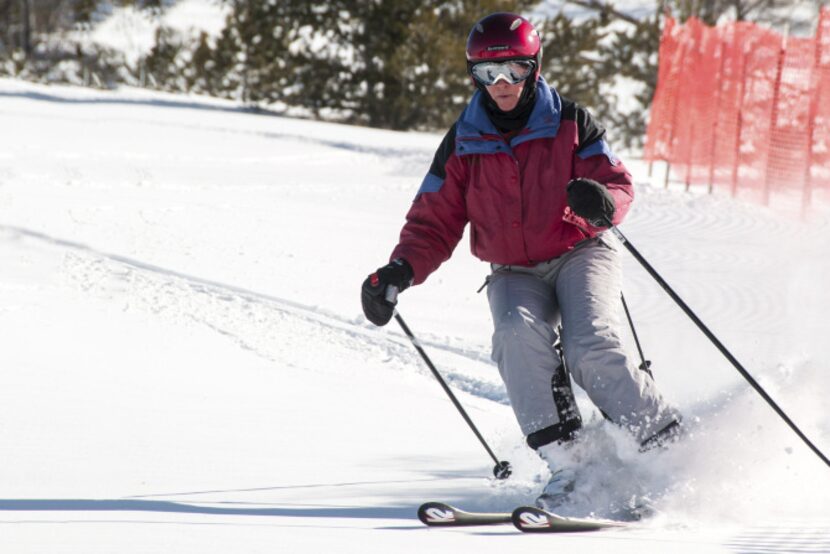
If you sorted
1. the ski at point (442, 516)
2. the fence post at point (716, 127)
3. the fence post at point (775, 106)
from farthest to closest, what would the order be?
the fence post at point (716, 127) < the fence post at point (775, 106) < the ski at point (442, 516)

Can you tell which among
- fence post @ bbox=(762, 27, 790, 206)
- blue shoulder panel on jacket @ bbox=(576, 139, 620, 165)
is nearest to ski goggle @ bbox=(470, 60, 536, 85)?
blue shoulder panel on jacket @ bbox=(576, 139, 620, 165)

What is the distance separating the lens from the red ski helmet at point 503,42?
368cm

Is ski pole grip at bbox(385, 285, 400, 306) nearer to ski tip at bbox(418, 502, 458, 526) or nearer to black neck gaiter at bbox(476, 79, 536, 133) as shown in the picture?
black neck gaiter at bbox(476, 79, 536, 133)

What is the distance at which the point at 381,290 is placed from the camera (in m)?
3.75

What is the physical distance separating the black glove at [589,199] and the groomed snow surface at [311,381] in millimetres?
663

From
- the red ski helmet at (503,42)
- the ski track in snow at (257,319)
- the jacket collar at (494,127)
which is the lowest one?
the ski track in snow at (257,319)

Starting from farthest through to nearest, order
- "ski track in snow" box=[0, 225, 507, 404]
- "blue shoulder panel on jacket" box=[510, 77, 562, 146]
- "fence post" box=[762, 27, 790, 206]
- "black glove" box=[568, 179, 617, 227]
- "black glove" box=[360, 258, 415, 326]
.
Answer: "fence post" box=[762, 27, 790, 206] → "ski track in snow" box=[0, 225, 507, 404] → "black glove" box=[360, 258, 415, 326] → "blue shoulder panel on jacket" box=[510, 77, 562, 146] → "black glove" box=[568, 179, 617, 227]

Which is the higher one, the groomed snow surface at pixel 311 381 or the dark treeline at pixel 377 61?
the dark treeline at pixel 377 61

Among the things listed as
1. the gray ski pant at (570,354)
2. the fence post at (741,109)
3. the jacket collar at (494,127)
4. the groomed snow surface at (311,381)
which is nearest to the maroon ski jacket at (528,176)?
the jacket collar at (494,127)

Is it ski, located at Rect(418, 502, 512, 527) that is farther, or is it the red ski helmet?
the red ski helmet

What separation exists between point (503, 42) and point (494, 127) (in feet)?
0.90

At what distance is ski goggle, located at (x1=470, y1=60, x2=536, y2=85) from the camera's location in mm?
3660

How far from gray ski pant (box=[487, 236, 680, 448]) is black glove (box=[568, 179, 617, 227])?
10.4 inches

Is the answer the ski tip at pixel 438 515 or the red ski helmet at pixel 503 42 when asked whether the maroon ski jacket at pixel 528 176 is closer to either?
the red ski helmet at pixel 503 42
